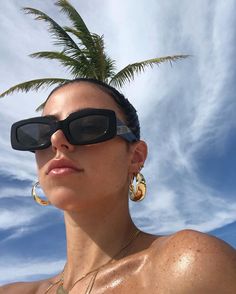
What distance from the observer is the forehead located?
3.00 metres

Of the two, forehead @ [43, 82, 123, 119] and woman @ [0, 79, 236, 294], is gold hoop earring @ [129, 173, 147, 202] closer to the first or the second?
woman @ [0, 79, 236, 294]

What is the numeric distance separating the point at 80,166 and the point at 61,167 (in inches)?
4.8

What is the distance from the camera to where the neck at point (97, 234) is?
287cm

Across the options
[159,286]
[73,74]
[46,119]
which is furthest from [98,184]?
[73,74]

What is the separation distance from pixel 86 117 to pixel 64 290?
3.96 feet

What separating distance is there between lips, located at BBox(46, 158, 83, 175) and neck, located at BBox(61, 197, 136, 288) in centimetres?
31

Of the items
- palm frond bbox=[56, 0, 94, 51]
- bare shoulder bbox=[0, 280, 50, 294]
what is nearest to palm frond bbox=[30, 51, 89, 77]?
palm frond bbox=[56, 0, 94, 51]

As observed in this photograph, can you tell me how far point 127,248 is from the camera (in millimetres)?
2838

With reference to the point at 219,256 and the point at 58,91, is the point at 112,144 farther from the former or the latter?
the point at 219,256

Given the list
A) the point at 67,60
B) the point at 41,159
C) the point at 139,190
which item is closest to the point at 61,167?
the point at 41,159

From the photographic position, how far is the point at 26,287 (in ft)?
12.0

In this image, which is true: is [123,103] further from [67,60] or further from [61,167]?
[67,60]

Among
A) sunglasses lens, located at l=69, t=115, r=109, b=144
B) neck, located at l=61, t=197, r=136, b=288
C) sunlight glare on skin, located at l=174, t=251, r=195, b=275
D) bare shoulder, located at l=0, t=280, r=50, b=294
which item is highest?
sunglasses lens, located at l=69, t=115, r=109, b=144

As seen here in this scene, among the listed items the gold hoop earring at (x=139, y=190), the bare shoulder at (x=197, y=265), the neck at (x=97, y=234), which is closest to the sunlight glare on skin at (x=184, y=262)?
the bare shoulder at (x=197, y=265)
